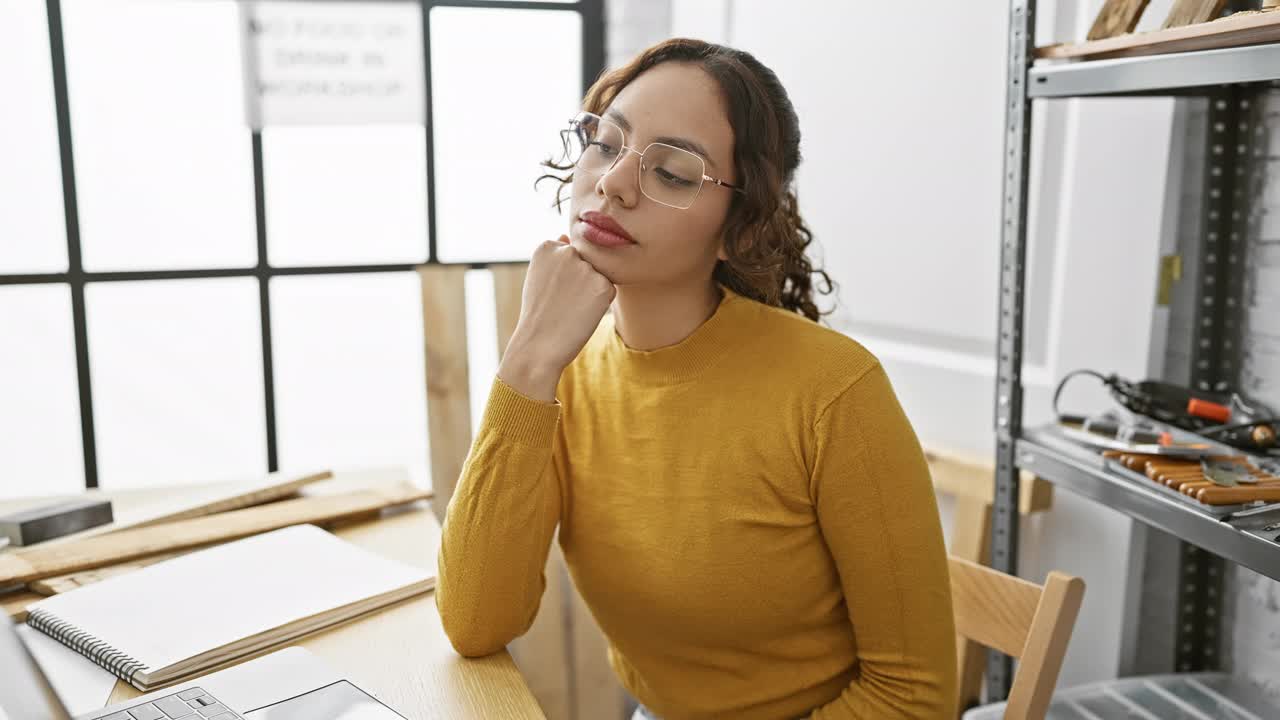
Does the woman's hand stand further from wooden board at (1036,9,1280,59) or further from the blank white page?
wooden board at (1036,9,1280,59)

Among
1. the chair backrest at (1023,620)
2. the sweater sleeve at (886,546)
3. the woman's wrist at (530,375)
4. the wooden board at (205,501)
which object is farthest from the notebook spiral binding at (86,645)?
the chair backrest at (1023,620)

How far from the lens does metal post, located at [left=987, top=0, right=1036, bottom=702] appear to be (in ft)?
4.69

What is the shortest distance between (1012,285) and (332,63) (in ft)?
5.15

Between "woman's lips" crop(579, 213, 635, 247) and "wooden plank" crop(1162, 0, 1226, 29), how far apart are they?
70 cm

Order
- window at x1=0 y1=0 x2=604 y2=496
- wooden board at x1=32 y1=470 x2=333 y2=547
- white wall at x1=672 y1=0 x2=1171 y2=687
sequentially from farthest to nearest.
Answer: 1. window at x1=0 y1=0 x2=604 y2=496
2. white wall at x1=672 y1=0 x2=1171 y2=687
3. wooden board at x1=32 y1=470 x2=333 y2=547

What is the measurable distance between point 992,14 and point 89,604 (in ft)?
5.32

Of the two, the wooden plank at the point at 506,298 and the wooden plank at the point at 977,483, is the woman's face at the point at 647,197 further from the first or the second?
the wooden plank at the point at 506,298

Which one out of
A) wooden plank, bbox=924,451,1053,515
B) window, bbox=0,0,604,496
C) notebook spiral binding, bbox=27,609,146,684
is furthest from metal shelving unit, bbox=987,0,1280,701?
window, bbox=0,0,604,496

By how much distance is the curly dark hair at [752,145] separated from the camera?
3.58ft

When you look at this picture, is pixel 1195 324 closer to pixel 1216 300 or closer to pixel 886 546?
pixel 1216 300

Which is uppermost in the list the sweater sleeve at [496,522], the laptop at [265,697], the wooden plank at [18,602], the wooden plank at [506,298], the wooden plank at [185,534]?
the wooden plank at [506,298]

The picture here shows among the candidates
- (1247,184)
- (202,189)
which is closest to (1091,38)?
(1247,184)

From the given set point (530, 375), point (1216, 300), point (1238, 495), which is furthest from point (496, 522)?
point (1216, 300)

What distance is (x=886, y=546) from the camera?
1060mm
